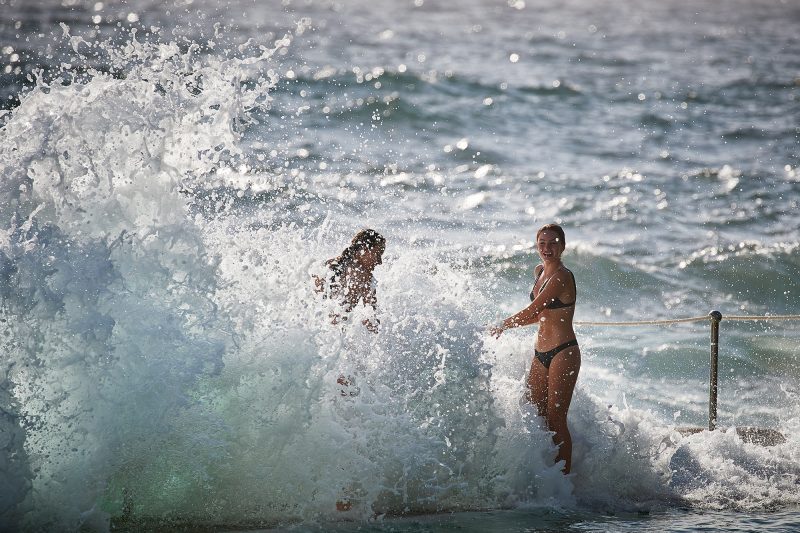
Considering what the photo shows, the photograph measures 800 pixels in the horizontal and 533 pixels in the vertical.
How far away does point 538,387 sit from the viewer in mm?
7566

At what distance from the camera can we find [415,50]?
3259cm

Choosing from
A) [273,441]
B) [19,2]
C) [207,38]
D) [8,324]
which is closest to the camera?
[8,324]

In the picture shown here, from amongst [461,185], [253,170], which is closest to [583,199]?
[461,185]

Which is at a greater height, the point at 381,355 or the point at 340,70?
the point at 340,70

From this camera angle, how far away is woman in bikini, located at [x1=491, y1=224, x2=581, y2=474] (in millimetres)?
7270

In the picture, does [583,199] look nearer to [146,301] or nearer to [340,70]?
[340,70]

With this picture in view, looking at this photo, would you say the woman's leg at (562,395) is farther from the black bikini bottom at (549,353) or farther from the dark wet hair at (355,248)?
the dark wet hair at (355,248)

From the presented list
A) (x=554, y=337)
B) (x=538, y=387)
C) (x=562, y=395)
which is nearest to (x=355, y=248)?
(x=554, y=337)

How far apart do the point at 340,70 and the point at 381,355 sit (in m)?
21.4

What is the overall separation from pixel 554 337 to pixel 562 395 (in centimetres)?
44

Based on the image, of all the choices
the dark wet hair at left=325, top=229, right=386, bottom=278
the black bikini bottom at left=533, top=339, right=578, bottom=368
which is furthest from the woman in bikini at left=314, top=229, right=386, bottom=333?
the black bikini bottom at left=533, top=339, right=578, bottom=368

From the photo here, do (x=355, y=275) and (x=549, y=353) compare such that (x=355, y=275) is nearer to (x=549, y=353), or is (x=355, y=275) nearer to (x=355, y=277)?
(x=355, y=277)

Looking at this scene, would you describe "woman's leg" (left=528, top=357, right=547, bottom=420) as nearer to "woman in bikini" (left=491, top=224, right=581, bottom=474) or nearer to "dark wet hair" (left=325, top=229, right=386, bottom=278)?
"woman in bikini" (left=491, top=224, right=581, bottom=474)

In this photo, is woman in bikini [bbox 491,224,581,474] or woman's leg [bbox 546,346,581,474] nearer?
woman in bikini [bbox 491,224,581,474]
